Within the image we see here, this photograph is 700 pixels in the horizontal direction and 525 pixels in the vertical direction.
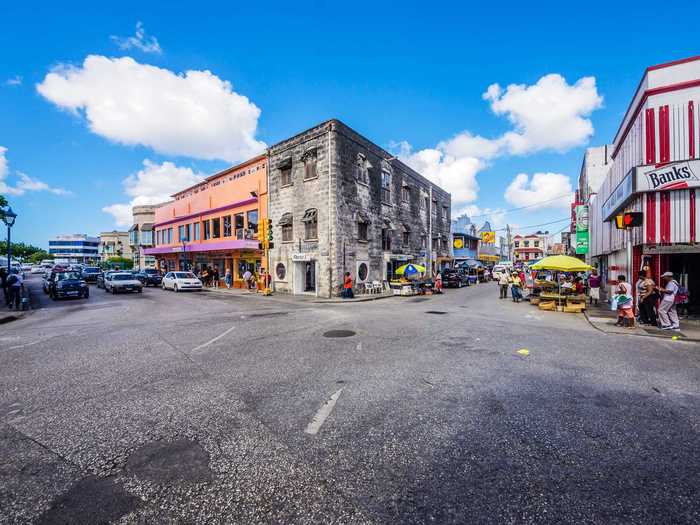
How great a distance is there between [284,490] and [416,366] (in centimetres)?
381

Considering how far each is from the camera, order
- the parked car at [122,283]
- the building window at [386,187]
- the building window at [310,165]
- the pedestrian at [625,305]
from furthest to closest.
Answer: the building window at [386,187] → the parked car at [122,283] → the building window at [310,165] → the pedestrian at [625,305]

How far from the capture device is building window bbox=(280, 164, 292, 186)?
2344cm

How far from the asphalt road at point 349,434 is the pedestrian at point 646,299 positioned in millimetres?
3771

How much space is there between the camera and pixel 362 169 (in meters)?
23.3

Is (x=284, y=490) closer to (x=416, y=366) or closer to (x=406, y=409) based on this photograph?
(x=406, y=409)

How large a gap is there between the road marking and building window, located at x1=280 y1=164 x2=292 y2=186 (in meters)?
20.8

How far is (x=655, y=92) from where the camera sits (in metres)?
10.8

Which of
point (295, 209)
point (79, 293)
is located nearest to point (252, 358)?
A: point (295, 209)

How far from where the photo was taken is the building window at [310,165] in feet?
71.3

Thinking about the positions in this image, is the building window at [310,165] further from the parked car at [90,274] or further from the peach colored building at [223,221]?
the parked car at [90,274]

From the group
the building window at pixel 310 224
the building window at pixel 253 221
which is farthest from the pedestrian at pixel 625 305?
the building window at pixel 253 221

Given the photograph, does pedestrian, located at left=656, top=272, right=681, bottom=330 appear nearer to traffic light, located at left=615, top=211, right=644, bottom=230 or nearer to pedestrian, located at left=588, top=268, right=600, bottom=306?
traffic light, located at left=615, top=211, right=644, bottom=230

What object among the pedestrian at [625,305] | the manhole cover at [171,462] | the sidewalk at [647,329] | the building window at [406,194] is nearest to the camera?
the manhole cover at [171,462]

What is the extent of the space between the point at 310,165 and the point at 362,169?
398 cm
